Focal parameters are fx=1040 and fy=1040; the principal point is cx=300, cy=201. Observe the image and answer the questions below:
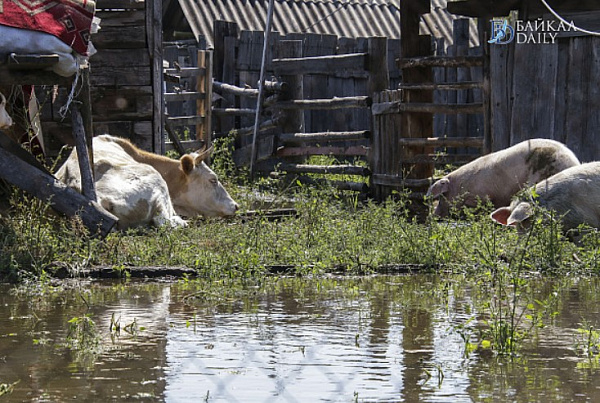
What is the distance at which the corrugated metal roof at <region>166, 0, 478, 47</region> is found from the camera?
21.4 metres

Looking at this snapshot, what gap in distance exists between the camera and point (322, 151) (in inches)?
605

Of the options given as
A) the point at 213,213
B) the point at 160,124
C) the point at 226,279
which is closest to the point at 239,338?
the point at 226,279

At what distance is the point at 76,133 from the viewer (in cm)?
856

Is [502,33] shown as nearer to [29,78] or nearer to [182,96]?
[182,96]

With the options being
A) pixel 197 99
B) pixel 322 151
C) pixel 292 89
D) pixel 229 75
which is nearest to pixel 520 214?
pixel 322 151

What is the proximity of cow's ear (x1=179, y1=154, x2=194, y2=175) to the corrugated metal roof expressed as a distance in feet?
31.1

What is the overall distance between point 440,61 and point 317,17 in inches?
437

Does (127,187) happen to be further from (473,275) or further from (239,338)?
(239,338)

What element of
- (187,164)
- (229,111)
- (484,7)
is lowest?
(187,164)

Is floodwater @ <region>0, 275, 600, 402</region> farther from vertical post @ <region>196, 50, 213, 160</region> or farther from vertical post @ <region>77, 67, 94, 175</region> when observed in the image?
vertical post @ <region>196, 50, 213, 160</region>

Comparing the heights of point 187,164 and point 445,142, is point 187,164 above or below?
below

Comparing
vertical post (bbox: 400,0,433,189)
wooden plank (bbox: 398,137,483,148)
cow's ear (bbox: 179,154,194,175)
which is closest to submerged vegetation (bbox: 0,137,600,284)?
cow's ear (bbox: 179,154,194,175)

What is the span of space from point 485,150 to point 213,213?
11.9 ft

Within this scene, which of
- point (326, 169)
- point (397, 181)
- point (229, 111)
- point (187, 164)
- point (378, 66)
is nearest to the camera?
point (187, 164)
